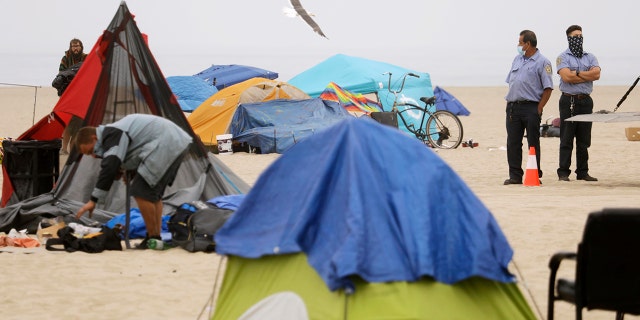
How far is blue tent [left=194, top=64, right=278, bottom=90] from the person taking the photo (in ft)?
101

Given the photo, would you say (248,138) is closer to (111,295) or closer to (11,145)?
(11,145)

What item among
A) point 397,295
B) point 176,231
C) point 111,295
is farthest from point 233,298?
point 176,231

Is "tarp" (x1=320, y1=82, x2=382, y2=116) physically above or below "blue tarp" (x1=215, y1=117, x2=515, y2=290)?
above

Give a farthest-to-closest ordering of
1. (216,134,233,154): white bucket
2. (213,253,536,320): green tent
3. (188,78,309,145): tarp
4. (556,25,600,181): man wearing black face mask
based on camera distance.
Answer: (188,78,309,145): tarp < (216,134,233,154): white bucket < (556,25,600,181): man wearing black face mask < (213,253,536,320): green tent

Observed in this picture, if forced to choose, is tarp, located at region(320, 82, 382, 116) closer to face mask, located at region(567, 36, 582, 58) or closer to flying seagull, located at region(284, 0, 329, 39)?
flying seagull, located at region(284, 0, 329, 39)

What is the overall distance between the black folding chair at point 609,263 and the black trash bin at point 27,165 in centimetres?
711

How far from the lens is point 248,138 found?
1941 centimetres

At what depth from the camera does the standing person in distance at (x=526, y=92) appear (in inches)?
498

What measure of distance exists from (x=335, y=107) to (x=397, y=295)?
1602 centimetres

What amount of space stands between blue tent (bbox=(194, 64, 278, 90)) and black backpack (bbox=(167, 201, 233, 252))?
21525 mm

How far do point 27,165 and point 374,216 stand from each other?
6636mm

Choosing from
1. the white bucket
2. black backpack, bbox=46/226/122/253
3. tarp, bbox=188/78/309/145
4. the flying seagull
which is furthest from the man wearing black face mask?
tarp, bbox=188/78/309/145

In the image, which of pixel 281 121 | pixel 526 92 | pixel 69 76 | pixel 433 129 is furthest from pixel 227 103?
pixel 526 92

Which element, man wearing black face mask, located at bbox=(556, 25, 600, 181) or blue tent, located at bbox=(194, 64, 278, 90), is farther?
blue tent, located at bbox=(194, 64, 278, 90)
